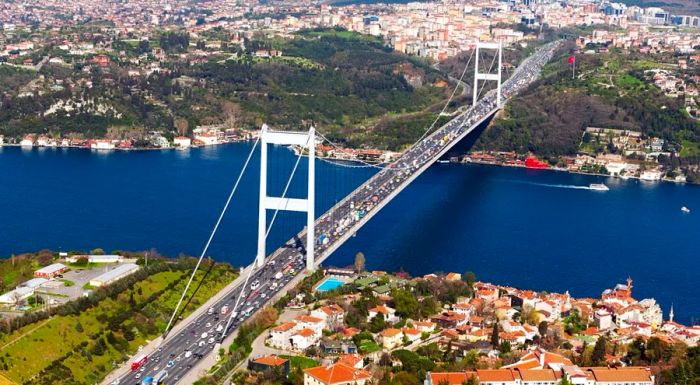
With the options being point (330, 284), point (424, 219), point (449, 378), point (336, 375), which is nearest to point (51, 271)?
point (330, 284)

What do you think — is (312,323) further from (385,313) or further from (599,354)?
(599,354)

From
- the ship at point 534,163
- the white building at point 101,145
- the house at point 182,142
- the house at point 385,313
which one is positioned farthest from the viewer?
the house at point 182,142

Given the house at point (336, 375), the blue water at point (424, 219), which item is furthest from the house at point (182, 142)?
the house at point (336, 375)

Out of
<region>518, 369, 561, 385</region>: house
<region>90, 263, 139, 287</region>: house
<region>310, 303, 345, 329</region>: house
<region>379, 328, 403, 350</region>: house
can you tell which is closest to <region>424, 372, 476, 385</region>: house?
<region>518, 369, 561, 385</region>: house

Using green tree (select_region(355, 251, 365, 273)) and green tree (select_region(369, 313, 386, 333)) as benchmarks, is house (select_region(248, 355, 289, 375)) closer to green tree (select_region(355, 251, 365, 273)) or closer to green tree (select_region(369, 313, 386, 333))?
green tree (select_region(369, 313, 386, 333))

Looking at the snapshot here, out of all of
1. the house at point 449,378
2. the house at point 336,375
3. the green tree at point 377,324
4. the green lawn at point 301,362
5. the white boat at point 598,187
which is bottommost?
the white boat at point 598,187

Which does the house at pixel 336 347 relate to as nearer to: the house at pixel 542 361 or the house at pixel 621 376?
the house at pixel 542 361

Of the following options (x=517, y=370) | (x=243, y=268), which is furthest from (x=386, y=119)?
(x=517, y=370)
